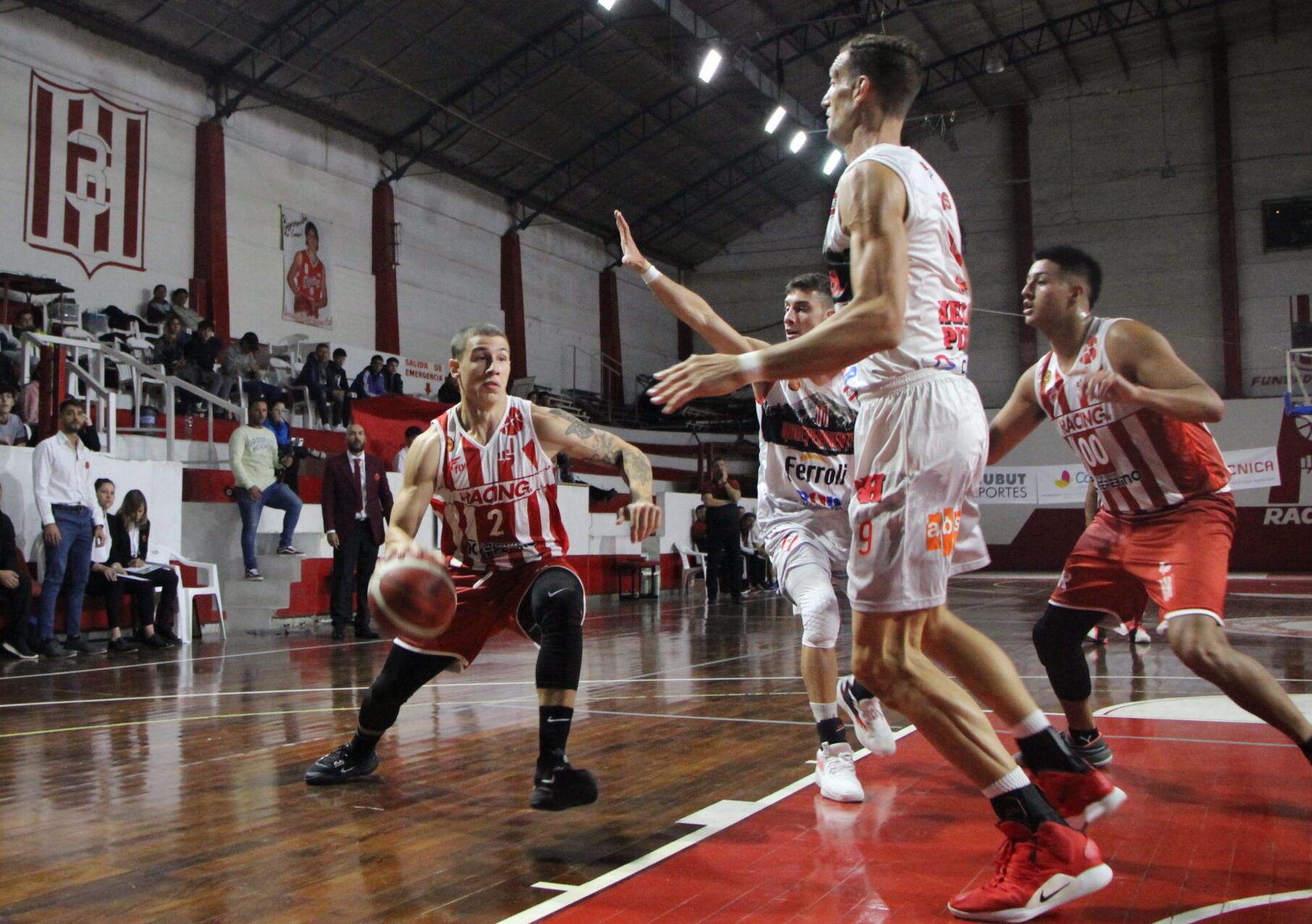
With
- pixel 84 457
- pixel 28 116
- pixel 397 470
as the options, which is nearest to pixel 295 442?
pixel 397 470

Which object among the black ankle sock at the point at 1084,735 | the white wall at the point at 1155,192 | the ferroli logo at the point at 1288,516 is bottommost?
the black ankle sock at the point at 1084,735

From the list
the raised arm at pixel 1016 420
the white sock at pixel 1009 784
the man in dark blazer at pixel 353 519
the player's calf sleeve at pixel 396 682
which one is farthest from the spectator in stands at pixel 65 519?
the white sock at pixel 1009 784

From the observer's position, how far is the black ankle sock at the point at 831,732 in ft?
13.0

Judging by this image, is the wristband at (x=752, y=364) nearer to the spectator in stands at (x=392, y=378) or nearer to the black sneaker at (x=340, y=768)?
the black sneaker at (x=340, y=768)

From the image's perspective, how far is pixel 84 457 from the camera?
9516mm

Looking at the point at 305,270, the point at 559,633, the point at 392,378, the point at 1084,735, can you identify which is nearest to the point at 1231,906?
the point at 1084,735

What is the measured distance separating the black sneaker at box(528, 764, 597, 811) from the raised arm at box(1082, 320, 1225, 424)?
2067 millimetres

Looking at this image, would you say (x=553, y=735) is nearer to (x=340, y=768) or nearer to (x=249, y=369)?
(x=340, y=768)

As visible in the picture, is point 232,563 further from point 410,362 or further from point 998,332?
point 998,332

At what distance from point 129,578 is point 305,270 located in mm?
11151

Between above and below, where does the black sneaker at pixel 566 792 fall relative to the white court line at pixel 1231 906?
above

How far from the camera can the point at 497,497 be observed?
4.17 meters

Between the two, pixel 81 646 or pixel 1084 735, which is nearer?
pixel 1084 735

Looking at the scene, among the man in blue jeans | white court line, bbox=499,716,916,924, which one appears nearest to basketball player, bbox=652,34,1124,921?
white court line, bbox=499,716,916,924
